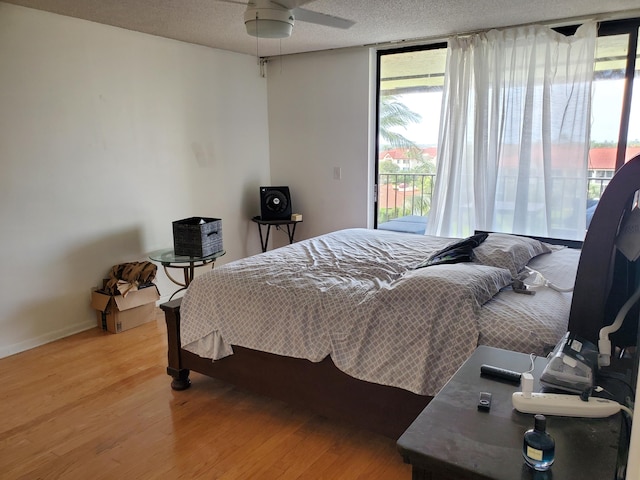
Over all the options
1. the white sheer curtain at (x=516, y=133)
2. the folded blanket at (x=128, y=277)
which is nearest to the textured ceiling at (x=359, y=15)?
the white sheer curtain at (x=516, y=133)

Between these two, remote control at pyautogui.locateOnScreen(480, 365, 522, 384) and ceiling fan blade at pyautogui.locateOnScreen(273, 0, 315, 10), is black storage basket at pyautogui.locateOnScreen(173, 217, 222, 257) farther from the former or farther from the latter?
remote control at pyautogui.locateOnScreen(480, 365, 522, 384)

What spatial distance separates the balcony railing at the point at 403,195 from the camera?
4480 mm

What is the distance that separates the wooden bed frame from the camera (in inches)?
40.0

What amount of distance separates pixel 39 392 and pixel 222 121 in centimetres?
280

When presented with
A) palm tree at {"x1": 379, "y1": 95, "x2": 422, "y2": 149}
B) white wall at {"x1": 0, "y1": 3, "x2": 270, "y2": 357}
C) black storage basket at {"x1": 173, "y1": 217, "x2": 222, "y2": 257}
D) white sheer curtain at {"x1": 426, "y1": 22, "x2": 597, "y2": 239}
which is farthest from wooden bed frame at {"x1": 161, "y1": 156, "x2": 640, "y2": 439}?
palm tree at {"x1": 379, "y1": 95, "x2": 422, "y2": 149}

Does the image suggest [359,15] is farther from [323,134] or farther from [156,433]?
[156,433]

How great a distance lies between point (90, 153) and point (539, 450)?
354 cm

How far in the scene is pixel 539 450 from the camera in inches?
31.6

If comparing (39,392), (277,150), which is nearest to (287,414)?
(39,392)

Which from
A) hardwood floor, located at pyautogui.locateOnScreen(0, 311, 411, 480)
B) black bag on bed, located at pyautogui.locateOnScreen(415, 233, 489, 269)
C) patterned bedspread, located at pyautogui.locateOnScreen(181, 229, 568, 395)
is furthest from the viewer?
black bag on bed, located at pyautogui.locateOnScreen(415, 233, 489, 269)

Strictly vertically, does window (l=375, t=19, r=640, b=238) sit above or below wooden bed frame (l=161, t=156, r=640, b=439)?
above

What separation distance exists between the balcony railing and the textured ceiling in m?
1.24

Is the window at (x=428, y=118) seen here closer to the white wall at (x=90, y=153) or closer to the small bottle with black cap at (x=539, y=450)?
the white wall at (x=90, y=153)

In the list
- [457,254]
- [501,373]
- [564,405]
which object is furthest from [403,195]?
[564,405]
